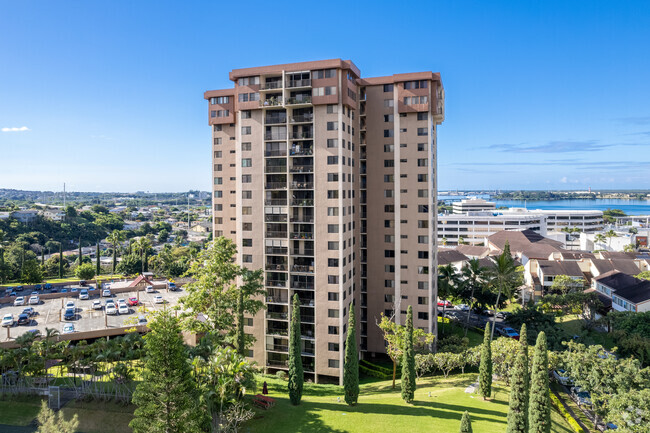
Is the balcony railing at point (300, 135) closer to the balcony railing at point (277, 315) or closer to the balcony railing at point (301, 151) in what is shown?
the balcony railing at point (301, 151)

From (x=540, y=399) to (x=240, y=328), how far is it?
26865 millimetres

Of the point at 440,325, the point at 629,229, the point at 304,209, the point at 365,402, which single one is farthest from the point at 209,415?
the point at 629,229

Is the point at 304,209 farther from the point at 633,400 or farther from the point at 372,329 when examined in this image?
the point at 633,400

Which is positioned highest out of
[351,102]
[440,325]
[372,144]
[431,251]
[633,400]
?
[351,102]

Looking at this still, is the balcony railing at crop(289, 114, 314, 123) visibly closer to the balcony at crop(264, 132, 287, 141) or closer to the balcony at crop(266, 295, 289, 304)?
the balcony at crop(264, 132, 287, 141)

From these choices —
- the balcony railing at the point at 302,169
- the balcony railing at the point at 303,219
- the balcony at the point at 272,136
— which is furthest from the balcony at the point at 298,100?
the balcony railing at the point at 303,219

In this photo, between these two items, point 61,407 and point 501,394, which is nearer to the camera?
point 61,407

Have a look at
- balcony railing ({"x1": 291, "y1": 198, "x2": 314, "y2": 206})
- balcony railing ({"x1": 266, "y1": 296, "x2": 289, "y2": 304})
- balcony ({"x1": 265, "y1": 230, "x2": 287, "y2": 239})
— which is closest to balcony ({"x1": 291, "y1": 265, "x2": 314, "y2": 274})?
balcony railing ({"x1": 266, "y1": 296, "x2": 289, "y2": 304})

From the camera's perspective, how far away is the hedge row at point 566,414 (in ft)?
113

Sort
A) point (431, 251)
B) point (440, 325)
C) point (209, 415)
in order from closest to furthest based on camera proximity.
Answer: point (209, 415) → point (431, 251) → point (440, 325)

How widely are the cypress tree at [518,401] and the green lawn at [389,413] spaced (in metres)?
4.21

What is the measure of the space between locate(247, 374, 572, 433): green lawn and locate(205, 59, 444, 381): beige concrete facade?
921cm

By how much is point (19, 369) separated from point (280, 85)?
38016mm

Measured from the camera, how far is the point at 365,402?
37375mm
